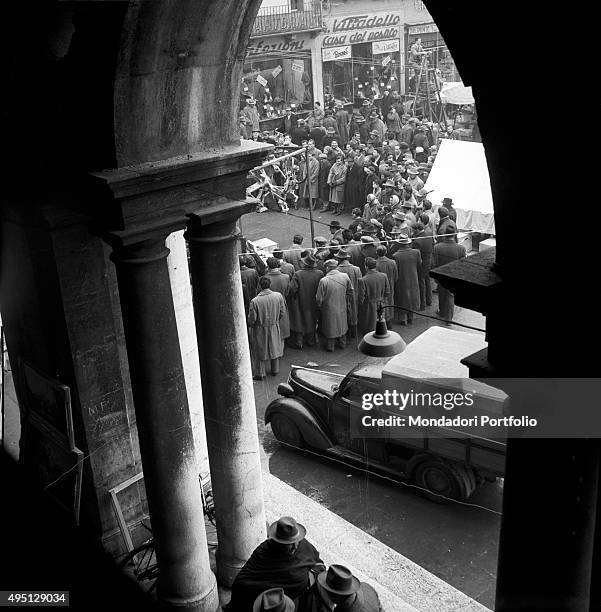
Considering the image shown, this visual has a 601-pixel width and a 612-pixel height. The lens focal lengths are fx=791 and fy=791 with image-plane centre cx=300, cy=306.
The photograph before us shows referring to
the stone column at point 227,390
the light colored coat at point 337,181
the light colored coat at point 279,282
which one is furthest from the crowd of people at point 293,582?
the light colored coat at point 337,181

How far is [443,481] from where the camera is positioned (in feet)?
27.5

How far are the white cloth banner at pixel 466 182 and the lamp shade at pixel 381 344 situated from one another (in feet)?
23.6

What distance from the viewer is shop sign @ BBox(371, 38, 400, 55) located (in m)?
30.9

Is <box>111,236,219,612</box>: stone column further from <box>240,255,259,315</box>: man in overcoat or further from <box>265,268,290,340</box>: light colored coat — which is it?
<box>240,255,259,315</box>: man in overcoat

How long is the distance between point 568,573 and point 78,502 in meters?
4.15

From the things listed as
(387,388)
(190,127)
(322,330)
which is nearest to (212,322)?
(190,127)

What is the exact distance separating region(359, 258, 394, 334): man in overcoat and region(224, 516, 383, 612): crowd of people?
686 centimetres

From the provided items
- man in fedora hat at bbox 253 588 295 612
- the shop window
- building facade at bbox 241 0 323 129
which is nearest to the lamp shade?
man in fedora hat at bbox 253 588 295 612

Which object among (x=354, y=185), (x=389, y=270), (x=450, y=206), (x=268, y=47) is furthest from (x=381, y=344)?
(x=268, y=47)

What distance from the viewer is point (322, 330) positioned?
40.3ft

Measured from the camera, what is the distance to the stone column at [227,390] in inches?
199

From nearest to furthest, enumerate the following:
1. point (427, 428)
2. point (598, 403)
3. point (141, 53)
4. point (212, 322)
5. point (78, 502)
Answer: point (598, 403), point (141, 53), point (212, 322), point (78, 502), point (427, 428)

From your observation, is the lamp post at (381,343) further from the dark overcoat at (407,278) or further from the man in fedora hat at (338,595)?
the dark overcoat at (407,278)

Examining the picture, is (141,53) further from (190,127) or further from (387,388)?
(387,388)
